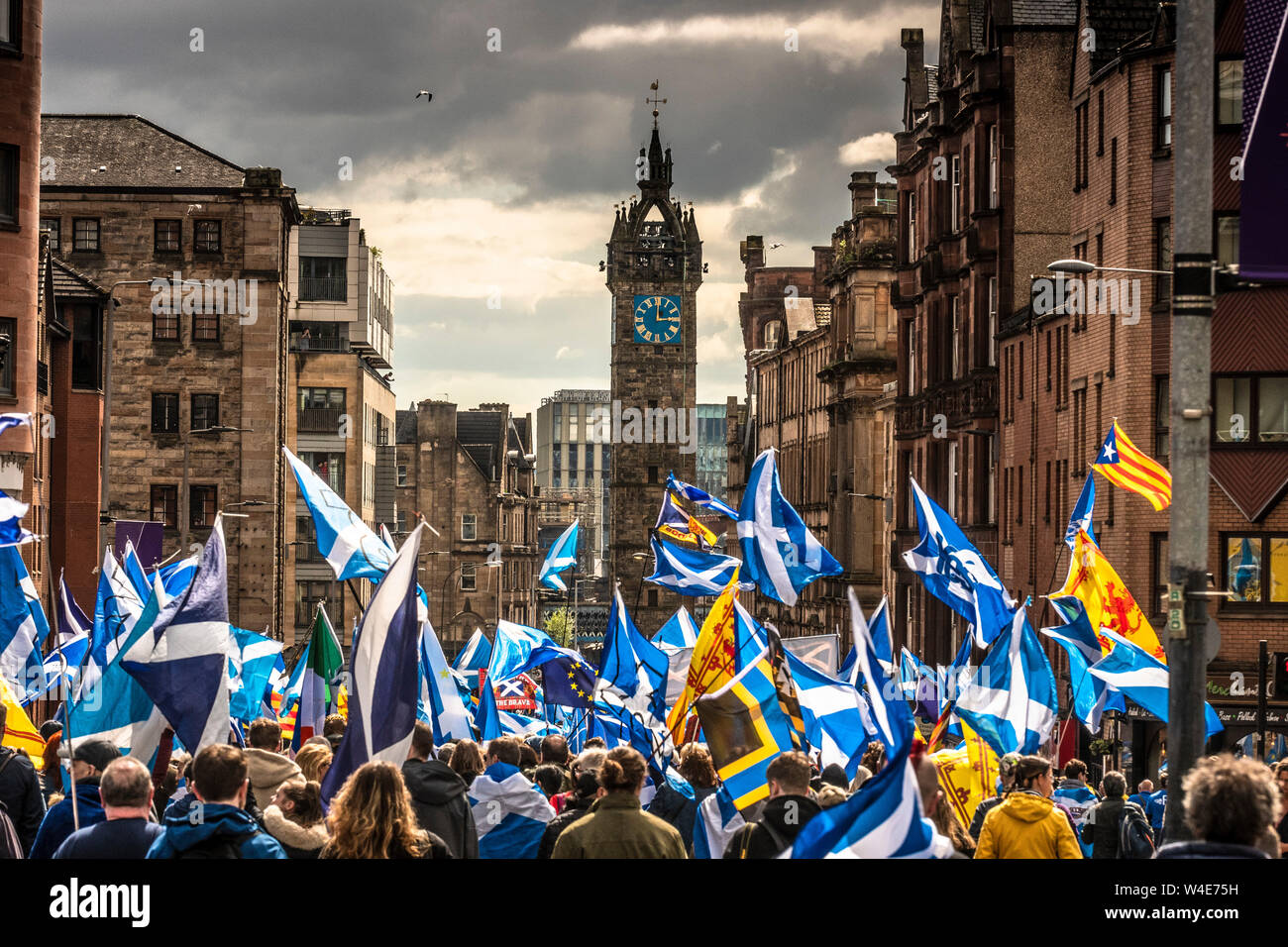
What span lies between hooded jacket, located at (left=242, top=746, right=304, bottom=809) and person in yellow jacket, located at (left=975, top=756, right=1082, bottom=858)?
14.2ft

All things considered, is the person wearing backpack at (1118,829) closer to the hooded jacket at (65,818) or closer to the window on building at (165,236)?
the hooded jacket at (65,818)

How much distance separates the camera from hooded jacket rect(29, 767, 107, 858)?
1051cm

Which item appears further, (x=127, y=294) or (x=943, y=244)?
(x=127, y=294)

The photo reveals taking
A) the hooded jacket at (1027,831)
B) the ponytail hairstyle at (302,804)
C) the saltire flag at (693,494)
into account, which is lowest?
the hooded jacket at (1027,831)

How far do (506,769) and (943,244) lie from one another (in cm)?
4382

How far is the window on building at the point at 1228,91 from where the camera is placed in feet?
120

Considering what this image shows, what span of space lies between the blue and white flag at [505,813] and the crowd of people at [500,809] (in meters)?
0.01

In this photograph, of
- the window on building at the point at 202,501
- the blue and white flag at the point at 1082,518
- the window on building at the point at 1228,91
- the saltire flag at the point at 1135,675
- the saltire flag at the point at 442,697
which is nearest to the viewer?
the saltire flag at the point at 442,697

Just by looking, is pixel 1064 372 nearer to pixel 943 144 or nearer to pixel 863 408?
pixel 943 144

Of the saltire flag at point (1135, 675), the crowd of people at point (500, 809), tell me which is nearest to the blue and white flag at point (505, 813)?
the crowd of people at point (500, 809)

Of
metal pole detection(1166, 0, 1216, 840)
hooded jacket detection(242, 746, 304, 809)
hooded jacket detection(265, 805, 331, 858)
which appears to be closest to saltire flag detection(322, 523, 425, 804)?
hooded jacket detection(265, 805, 331, 858)

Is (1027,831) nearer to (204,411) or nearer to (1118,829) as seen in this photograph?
(1118,829)
